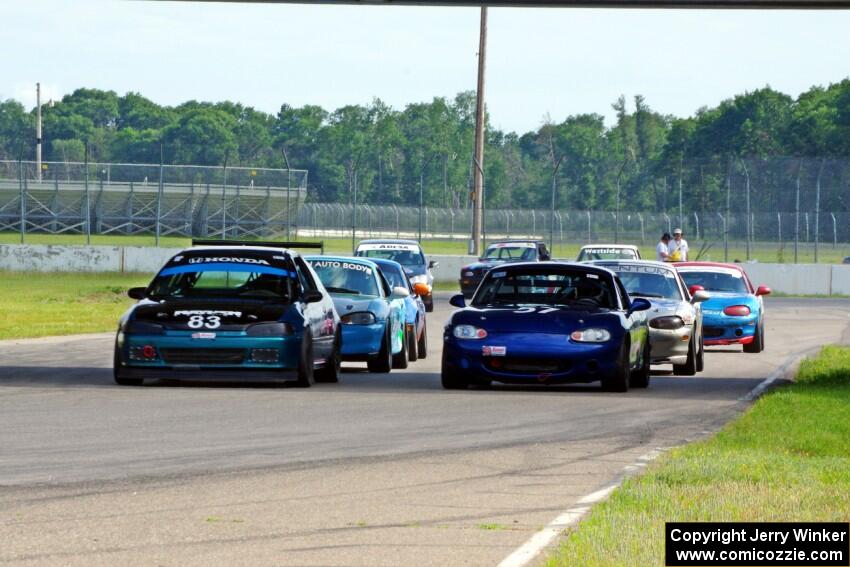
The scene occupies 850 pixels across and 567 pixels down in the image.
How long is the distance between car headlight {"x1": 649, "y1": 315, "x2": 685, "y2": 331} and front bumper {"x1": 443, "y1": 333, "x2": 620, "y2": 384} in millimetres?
3733

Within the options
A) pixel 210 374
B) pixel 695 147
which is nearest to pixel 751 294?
pixel 210 374

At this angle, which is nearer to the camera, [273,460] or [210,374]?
[273,460]

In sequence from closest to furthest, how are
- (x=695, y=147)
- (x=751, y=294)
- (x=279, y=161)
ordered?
(x=751, y=294)
(x=695, y=147)
(x=279, y=161)

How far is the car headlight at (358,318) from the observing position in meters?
19.7

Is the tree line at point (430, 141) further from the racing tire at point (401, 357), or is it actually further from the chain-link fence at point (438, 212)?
the racing tire at point (401, 357)

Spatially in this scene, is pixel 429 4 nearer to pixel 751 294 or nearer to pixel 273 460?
pixel 751 294

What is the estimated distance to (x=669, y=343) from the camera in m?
20.9

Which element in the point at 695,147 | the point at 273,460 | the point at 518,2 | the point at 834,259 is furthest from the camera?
the point at 695,147

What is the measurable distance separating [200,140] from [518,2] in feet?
411

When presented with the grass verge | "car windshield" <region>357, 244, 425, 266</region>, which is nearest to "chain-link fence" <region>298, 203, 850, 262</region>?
the grass verge

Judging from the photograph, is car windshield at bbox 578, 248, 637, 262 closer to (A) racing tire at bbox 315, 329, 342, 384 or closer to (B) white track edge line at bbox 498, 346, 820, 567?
(A) racing tire at bbox 315, 329, 342, 384

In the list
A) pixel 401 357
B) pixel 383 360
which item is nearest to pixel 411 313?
pixel 401 357

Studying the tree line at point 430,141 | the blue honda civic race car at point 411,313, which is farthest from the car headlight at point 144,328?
the tree line at point 430,141

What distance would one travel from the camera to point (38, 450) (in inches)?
463
